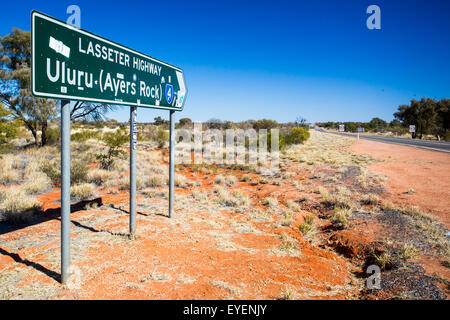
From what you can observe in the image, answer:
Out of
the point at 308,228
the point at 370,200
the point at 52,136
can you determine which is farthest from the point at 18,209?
the point at 52,136

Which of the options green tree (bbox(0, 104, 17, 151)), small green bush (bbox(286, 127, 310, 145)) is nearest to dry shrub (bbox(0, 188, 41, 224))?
green tree (bbox(0, 104, 17, 151))

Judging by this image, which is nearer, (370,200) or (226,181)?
(370,200)

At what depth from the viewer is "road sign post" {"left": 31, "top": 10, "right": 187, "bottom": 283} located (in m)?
2.81

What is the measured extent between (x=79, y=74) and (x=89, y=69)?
0.20 m

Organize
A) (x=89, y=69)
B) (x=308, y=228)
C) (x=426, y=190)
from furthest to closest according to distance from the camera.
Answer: (x=426, y=190) → (x=308, y=228) → (x=89, y=69)

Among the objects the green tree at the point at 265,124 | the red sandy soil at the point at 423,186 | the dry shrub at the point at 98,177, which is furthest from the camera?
the green tree at the point at 265,124

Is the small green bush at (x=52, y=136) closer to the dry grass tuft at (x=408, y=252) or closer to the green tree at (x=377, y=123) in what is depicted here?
the dry grass tuft at (x=408, y=252)

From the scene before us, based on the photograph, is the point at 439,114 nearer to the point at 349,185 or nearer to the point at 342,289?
the point at 349,185

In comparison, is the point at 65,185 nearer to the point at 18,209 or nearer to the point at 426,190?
the point at 18,209

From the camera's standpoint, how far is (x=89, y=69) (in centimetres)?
344

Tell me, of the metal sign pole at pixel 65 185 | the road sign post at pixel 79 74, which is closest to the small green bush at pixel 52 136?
the road sign post at pixel 79 74

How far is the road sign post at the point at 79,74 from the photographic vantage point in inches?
110

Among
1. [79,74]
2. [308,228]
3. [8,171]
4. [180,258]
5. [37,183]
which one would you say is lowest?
[308,228]

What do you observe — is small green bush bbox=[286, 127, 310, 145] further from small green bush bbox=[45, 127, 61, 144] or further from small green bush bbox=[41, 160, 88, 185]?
small green bush bbox=[41, 160, 88, 185]
